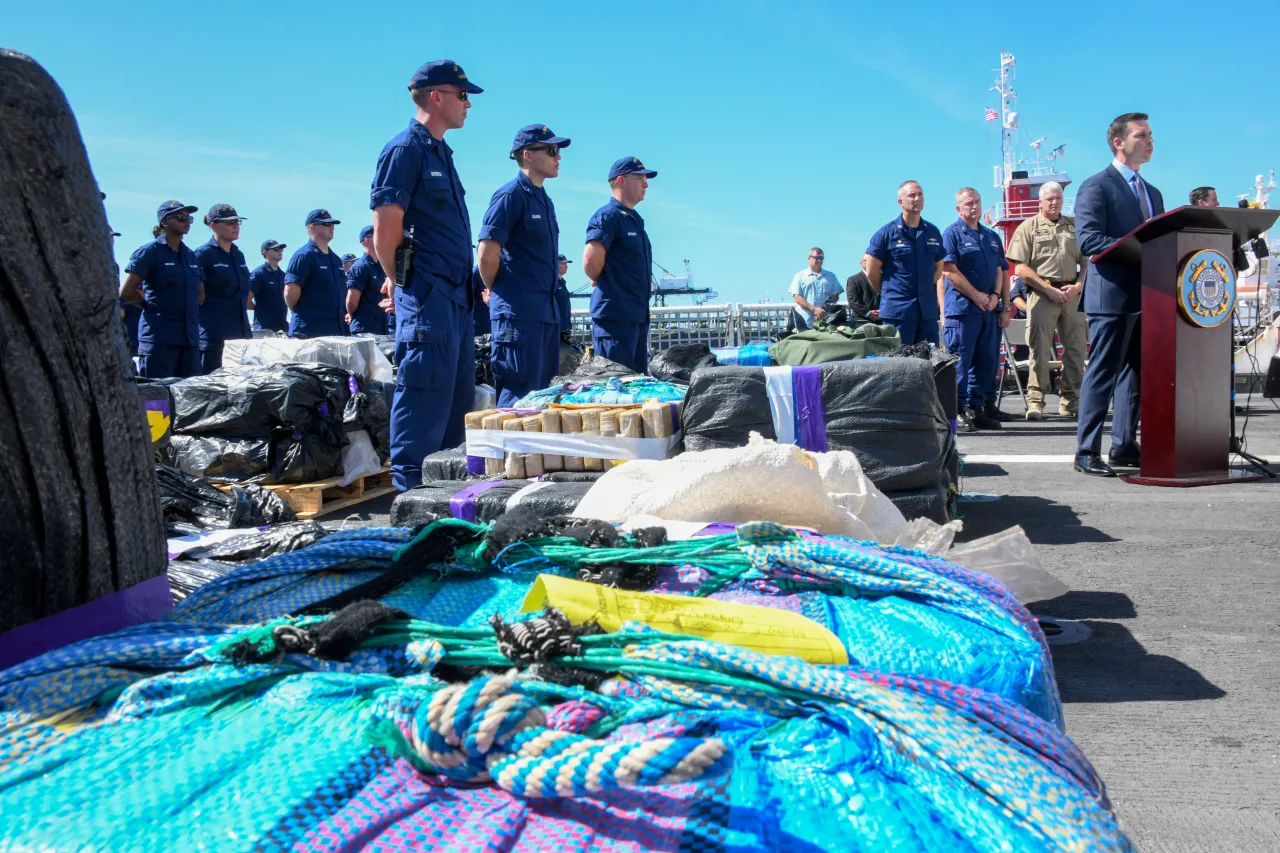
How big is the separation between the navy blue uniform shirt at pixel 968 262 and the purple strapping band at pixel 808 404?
5.90 metres

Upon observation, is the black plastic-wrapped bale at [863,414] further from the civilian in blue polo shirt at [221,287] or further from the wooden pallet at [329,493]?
the civilian in blue polo shirt at [221,287]

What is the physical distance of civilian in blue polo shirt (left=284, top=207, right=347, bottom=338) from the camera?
10.3 m

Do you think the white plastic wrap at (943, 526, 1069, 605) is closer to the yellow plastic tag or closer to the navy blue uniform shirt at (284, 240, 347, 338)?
the yellow plastic tag

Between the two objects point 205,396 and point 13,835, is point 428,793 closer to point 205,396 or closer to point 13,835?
point 13,835

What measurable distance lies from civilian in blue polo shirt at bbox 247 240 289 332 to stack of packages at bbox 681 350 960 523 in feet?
31.8

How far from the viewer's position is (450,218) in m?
4.95

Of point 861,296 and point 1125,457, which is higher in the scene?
point 861,296

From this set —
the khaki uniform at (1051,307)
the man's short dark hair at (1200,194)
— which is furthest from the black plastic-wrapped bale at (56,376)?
the man's short dark hair at (1200,194)

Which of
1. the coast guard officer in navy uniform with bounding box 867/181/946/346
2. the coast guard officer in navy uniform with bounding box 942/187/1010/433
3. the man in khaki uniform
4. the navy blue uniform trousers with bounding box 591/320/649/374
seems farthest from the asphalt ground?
the man in khaki uniform

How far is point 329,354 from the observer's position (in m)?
6.81

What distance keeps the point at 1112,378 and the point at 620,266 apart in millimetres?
3455

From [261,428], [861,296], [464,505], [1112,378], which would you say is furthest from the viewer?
[861,296]

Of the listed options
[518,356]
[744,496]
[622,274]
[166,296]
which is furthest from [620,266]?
[744,496]

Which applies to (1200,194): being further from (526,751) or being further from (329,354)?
(526,751)
